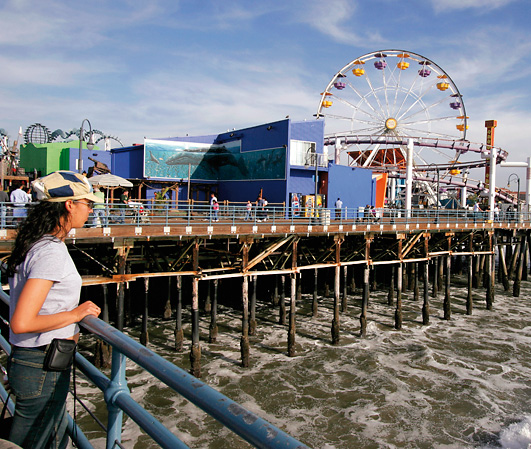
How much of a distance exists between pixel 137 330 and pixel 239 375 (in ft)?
21.8

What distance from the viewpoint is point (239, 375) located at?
51.0ft

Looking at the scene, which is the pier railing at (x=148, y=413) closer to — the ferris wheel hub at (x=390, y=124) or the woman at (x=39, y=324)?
the woman at (x=39, y=324)

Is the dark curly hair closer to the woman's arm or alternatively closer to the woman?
the woman

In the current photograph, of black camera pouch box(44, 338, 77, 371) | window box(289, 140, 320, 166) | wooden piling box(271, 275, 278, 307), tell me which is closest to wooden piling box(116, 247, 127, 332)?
wooden piling box(271, 275, 278, 307)

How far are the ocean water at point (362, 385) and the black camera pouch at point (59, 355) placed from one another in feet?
33.0

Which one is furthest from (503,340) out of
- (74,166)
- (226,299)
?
(74,166)

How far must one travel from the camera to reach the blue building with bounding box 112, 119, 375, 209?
29664 mm

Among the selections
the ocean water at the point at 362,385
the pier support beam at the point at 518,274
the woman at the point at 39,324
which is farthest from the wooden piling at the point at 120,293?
the pier support beam at the point at 518,274

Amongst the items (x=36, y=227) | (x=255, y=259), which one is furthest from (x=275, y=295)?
(x=36, y=227)

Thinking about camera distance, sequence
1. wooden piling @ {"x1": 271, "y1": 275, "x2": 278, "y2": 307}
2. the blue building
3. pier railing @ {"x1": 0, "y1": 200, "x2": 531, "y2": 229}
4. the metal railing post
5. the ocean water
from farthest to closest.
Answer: the blue building < wooden piling @ {"x1": 271, "y1": 275, "x2": 278, "y2": 307} < pier railing @ {"x1": 0, "y1": 200, "x2": 531, "y2": 229} < the ocean water < the metal railing post

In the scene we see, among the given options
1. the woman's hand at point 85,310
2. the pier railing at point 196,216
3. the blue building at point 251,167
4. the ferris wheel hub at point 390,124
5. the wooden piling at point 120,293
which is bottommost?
the wooden piling at point 120,293

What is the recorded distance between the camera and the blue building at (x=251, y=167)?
2966cm

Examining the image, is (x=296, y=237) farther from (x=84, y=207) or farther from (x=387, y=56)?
(x=387, y=56)

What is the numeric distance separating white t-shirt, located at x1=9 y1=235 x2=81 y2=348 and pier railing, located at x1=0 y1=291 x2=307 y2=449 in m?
0.16
